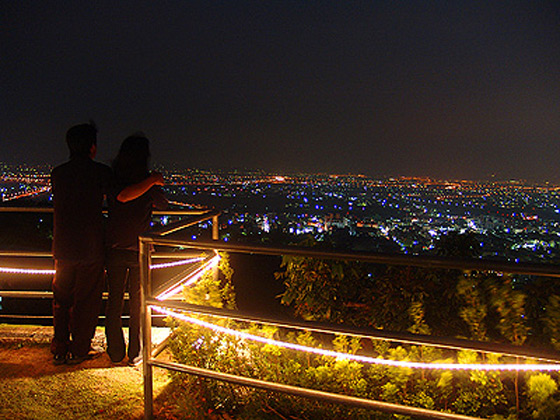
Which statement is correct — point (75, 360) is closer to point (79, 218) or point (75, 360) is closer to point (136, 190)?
point (79, 218)

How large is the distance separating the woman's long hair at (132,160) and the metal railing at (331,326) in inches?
25.8

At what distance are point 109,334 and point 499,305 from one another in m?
2.79

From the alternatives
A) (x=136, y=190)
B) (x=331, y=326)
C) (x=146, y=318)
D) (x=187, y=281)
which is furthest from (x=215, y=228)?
(x=331, y=326)

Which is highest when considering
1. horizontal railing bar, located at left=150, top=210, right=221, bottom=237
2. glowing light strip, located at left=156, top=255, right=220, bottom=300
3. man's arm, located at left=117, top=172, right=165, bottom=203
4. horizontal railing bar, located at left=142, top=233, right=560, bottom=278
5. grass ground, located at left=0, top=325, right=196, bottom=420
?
man's arm, located at left=117, top=172, right=165, bottom=203

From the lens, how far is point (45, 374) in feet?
10.0

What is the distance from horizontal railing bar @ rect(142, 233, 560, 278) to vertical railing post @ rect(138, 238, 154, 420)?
0.26 meters

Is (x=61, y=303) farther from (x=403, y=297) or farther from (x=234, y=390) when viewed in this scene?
(x=403, y=297)

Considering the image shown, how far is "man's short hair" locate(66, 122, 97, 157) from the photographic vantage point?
9.29 ft

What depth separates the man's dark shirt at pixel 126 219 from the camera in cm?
288

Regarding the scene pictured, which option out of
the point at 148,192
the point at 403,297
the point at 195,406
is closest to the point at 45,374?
the point at 195,406

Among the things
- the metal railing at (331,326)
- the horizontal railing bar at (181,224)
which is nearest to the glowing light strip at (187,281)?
the metal railing at (331,326)

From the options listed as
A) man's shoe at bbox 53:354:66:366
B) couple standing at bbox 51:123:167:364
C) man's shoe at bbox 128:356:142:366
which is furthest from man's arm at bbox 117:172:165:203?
man's shoe at bbox 53:354:66:366

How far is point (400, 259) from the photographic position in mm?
1774

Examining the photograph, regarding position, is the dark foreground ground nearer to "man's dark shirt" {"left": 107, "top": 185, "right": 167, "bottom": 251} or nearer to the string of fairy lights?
the string of fairy lights
